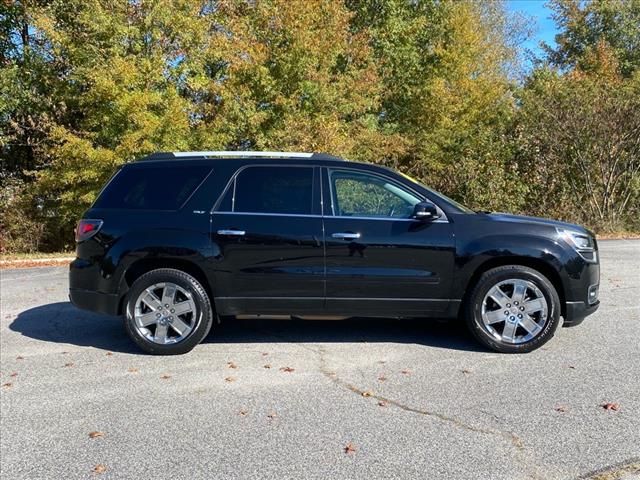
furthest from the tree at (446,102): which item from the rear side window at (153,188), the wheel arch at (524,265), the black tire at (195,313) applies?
the black tire at (195,313)

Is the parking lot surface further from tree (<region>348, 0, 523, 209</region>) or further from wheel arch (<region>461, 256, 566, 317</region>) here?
tree (<region>348, 0, 523, 209</region>)

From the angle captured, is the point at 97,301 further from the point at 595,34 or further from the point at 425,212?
the point at 595,34

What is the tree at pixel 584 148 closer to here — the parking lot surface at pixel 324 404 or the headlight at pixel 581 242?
the parking lot surface at pixel 324 404

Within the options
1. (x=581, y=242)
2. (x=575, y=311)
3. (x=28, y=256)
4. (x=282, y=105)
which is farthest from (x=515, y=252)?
(x=28, y=256)

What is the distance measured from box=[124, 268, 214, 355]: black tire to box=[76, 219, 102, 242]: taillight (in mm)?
666

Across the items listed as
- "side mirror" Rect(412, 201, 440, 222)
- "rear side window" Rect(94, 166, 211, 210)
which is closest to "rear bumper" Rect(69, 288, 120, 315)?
"rear side window" Rect(94, 166, 211, 210)

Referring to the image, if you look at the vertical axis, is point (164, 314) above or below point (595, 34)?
below

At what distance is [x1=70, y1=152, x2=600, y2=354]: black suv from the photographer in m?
5.39

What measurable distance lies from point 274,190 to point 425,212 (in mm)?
1456

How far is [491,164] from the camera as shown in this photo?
17.2 meters

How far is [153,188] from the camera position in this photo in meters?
5.77

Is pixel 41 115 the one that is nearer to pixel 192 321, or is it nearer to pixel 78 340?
pixel 78 340

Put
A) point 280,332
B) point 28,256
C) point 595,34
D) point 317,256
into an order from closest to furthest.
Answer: point 317,256 → point 280,332 → point 28,256 → point 595,34

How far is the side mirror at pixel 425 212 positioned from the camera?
535 centimetres
